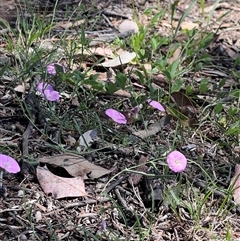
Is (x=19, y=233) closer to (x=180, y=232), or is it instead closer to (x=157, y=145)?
(x=180, y=232)

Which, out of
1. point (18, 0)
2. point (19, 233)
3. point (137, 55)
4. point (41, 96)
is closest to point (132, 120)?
point (41, 96)

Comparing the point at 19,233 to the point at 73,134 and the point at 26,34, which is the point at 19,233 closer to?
the point at 73,134

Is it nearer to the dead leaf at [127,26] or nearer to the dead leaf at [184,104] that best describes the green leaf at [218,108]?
the dead leaf at [184,104]

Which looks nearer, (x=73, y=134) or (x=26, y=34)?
(x=73, y=134)

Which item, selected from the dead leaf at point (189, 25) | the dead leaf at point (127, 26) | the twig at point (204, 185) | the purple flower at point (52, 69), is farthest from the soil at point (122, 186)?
the dead leaf at point (189, 25)

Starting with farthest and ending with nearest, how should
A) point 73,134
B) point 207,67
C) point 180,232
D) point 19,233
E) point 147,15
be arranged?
1. point 147,15
2. point 207,67
3. point 73,134
4. point 180,232
5. point 19,233

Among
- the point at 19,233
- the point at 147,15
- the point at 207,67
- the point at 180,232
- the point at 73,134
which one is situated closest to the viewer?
the point at 19,233
